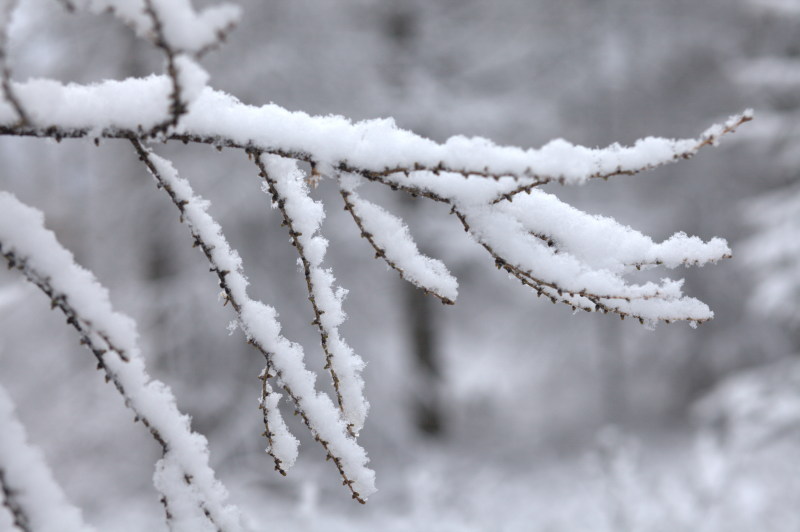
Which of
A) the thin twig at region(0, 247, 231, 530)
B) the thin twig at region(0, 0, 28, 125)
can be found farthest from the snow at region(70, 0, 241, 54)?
the thin twig at region(0, 247, 231, 530)

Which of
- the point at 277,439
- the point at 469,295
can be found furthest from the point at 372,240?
the point at 469,295

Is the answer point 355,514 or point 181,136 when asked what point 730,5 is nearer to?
point 355,514

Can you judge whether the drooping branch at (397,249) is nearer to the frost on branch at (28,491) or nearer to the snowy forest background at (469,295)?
the frost on branch at (28,491)

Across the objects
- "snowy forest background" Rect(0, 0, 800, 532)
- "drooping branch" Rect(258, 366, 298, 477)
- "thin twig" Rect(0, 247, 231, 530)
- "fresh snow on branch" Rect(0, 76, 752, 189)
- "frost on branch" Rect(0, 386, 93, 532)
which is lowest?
"frost on branch" Rect(0, 386, 93, 532)

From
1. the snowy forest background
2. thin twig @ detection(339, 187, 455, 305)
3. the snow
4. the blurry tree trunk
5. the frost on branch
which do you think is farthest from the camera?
the blurry tree trunk

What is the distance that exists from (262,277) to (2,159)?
20.9ft

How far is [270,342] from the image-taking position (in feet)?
3.38

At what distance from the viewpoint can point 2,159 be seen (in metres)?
10.7

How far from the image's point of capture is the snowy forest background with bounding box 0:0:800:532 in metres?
6.52

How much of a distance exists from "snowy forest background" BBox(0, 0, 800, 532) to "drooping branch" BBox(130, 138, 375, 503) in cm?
398

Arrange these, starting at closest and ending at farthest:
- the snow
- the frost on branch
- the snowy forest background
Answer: the snow, the frost on branch, the snowy forest background

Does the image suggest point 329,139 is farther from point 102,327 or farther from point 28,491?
point 28,491

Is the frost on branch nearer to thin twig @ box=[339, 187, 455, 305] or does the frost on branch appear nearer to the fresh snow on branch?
the fresh snow on branch

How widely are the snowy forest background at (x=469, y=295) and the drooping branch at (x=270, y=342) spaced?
3.98 meters
